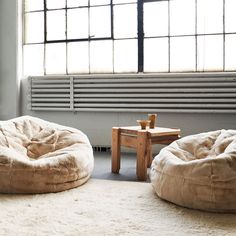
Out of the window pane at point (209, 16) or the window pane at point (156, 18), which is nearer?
the window pane at point (209, 16)

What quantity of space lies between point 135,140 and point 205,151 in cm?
66

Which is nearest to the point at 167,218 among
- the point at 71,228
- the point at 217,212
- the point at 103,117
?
the point at 217,212

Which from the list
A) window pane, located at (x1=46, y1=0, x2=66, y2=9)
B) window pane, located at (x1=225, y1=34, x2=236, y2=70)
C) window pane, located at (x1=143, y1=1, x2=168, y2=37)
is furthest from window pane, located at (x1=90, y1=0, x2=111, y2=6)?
window pane, located at (x1=225, y1=34, x2=236, y2=70)

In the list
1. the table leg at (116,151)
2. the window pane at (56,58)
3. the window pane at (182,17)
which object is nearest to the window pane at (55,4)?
the window pane at (56,58)

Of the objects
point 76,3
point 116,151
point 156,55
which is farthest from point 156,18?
point 116,151

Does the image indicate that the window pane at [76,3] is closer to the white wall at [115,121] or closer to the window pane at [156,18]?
the window pane at [156,18]

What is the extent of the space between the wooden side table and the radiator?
0.99m

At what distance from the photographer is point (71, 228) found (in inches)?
69.1

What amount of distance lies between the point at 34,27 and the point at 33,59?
0.44 meters

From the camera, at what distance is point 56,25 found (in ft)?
15.3

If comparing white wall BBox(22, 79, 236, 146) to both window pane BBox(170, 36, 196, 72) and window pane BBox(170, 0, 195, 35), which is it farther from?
window pane BBox(170, 0, 195, 35)

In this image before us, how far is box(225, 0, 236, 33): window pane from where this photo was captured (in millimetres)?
3936

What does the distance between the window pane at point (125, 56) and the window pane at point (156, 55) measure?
0.14 meters

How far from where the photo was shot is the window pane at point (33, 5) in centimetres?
471
